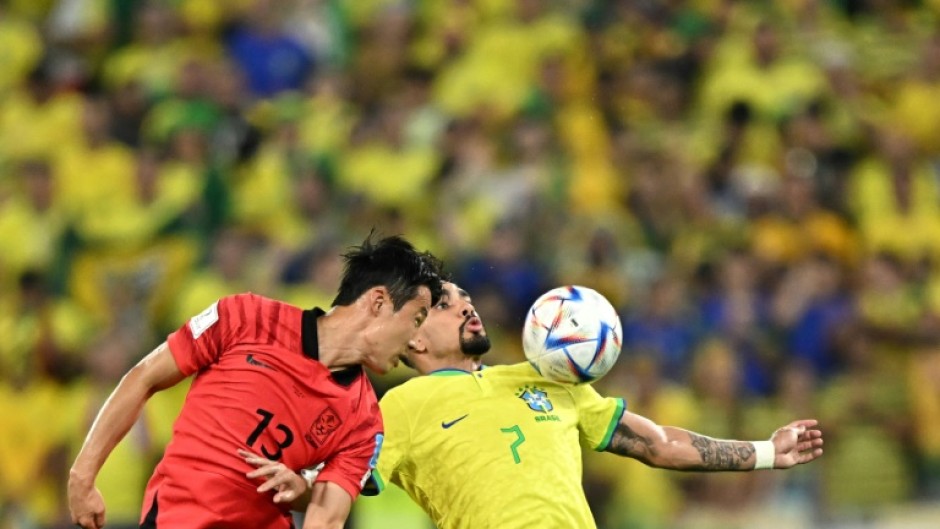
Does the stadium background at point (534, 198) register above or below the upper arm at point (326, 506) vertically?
above

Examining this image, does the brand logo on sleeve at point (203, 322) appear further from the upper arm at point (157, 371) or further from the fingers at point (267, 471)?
the fingers at point (267, 471)

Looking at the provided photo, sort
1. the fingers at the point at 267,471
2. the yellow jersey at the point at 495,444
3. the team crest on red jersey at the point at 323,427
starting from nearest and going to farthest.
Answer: the fingers at the point at 267,471, the team crest on red jersey at the point at 323,427, the yellow jersey at the point at 495,444

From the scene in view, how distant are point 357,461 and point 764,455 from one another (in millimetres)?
1622

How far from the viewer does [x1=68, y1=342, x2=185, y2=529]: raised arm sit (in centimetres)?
509

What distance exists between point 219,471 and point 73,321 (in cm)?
604

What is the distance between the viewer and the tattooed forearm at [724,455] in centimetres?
590

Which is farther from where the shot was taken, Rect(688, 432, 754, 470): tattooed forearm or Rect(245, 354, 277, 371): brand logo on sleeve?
Rect(688, 432, 754, 470): tattooed forearm

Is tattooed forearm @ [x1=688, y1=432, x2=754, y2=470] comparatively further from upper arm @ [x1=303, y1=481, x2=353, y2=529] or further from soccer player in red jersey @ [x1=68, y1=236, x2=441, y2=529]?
upper arm @ [x1=303, y1=481, x2=353, y2=529]

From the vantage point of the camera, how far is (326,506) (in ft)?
17.0

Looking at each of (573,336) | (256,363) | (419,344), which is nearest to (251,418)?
(256,363)

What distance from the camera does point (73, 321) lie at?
10836 millimetres

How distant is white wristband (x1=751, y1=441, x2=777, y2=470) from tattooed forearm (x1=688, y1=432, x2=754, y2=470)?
0.06ft

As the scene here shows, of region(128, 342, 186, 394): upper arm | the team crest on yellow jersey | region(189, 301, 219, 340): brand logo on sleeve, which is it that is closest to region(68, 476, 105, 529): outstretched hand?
region(128, 342, 186, 394): upper arm

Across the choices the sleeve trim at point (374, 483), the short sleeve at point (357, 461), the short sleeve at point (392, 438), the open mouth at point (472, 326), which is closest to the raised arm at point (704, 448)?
the open mouth at point (472, 326)
